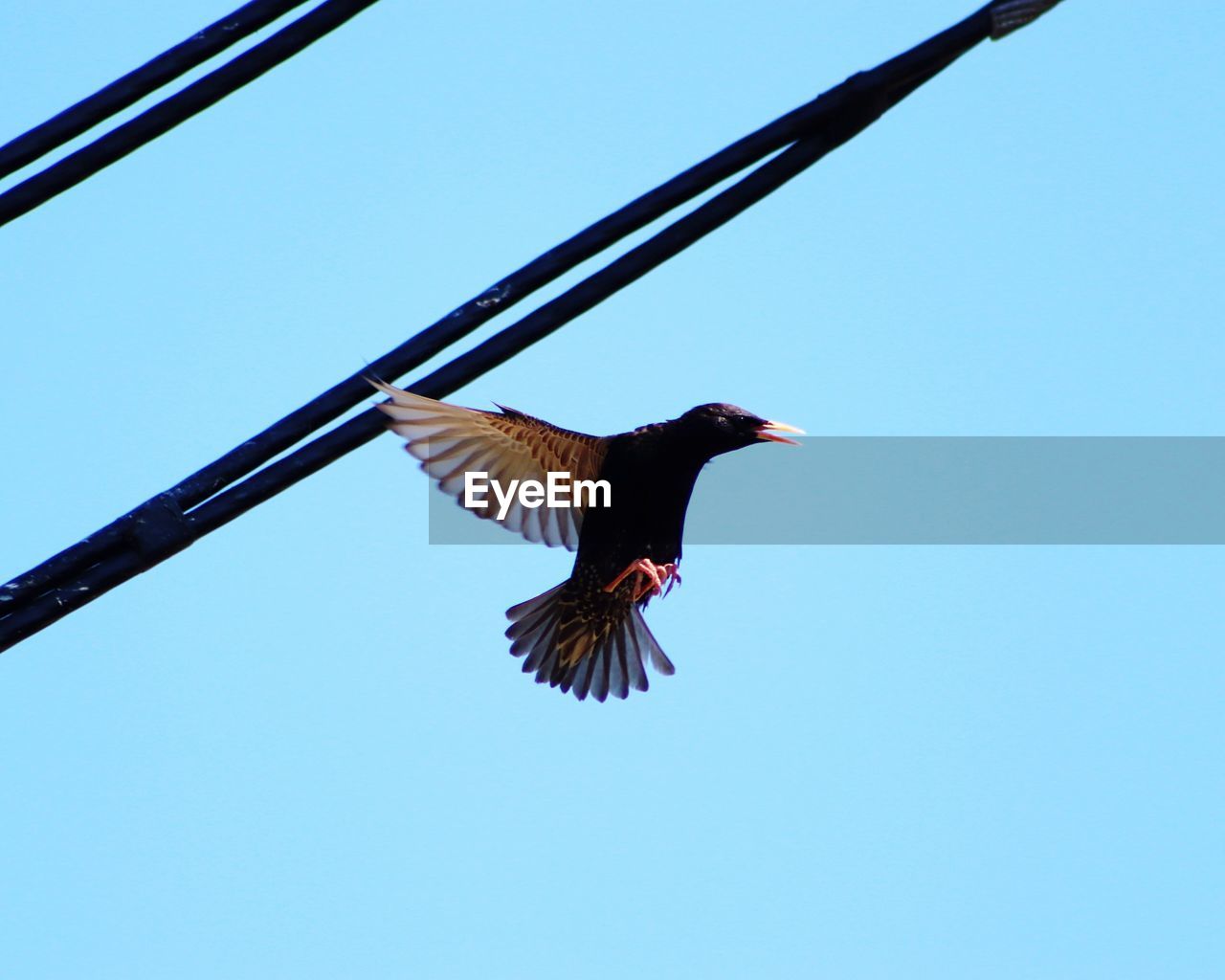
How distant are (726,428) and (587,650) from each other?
3.81 ft

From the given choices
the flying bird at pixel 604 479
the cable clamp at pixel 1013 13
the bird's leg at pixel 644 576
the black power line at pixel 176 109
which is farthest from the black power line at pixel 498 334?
the bird's leg at pixel 644 576

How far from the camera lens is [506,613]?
6.20 m

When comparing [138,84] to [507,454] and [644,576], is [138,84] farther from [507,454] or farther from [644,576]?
[644,576]

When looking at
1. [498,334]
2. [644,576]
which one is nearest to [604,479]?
[644,576]

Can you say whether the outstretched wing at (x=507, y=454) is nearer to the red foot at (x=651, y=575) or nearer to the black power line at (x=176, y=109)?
the red foot at (x=651, y=575)

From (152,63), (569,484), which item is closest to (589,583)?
(569,484)

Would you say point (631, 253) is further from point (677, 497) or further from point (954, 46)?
point (677, 497)

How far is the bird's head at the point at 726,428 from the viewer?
550 cm

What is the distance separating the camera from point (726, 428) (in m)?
5.50

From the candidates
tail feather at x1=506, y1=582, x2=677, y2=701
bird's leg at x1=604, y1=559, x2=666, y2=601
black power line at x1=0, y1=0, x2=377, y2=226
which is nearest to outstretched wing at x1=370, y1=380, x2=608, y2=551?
bird's leg at x1=604, y1=559, x2=666, y2=601

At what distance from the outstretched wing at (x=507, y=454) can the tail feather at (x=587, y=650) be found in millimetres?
488

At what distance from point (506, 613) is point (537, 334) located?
10.9 feet

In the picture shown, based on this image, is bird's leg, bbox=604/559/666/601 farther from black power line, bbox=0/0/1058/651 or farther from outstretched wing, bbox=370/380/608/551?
black power line, bbox=0/0/1058/651

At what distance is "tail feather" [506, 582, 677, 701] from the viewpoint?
241 inches
